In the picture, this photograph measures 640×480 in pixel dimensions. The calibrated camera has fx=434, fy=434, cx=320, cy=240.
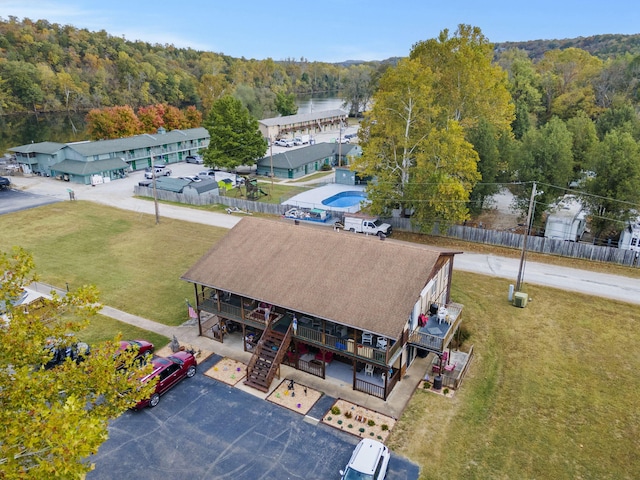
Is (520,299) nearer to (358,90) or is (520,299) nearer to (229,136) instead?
(229,136)

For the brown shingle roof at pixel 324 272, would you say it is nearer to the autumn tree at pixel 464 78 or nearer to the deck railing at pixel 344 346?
the deck railing at pixel 344 346

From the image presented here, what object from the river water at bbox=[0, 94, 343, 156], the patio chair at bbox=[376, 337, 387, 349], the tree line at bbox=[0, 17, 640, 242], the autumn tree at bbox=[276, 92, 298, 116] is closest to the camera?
the patio chair at bbox=[376, 337, 387, 349]

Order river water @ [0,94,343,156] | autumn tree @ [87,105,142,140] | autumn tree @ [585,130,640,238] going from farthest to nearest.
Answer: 1. river water @ [0,94,343,156]
2. autumn tree @ [87,105,142,140]
3. autumn tree @ [585,130,640,238]

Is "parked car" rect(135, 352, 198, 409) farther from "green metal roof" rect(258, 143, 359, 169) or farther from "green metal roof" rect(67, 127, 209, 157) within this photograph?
"green metal roof" rect(67, 127, 209, 157)

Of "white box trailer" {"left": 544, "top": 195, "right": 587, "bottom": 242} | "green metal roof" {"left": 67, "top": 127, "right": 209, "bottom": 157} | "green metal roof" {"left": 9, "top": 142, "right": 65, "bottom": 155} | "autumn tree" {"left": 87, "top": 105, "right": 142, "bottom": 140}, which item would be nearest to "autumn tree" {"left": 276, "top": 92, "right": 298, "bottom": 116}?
"green metal roof" {"left": 67, "top": 127, "right": 209, "bottom": 157}

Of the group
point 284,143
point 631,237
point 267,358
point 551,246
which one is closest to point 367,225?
point 551,246

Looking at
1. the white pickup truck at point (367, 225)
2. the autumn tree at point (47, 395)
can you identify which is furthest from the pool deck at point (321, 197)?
the autumn tree at point (47, 395)

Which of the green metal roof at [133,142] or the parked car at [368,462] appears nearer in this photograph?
the parked car at [368,462]
